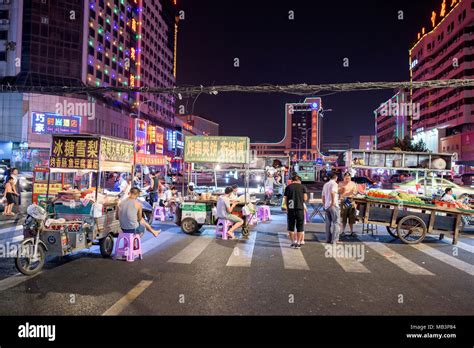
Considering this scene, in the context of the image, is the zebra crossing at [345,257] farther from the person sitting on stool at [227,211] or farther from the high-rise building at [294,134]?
the high-rise building at [294,134]

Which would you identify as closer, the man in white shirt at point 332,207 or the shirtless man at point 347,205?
the man in white shirt at point 332,207

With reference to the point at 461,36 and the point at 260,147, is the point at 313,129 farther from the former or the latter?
the point at 461,36

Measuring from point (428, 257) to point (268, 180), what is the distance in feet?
40.4

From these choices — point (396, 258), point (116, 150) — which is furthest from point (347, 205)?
point (116, 150)

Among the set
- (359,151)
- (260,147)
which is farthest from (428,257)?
(260,147)

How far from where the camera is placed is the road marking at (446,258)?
7246 millimetres

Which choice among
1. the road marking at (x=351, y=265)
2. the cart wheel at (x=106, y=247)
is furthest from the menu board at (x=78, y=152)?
the road marking at (x=351, y=265)

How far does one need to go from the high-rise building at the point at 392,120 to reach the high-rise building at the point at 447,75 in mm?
9404

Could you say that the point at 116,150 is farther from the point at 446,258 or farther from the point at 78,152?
the point at 446,258

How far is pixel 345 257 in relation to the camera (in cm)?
807

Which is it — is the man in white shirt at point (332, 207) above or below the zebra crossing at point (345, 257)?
above

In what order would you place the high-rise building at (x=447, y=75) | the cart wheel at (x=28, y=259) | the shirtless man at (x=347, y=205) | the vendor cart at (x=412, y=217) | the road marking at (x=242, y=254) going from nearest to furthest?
1. the cart wheel at (x=28, y=259)
2. the road marking at (x=242, y=254)
3. the vendor cart at (x=412, y=217)
4. the shirtless man at (x=347, y=205)
5. the high-rise building at (x=447, y=75)

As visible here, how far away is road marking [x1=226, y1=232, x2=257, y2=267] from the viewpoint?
24.2 ft

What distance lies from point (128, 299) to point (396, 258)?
6.19 meters
